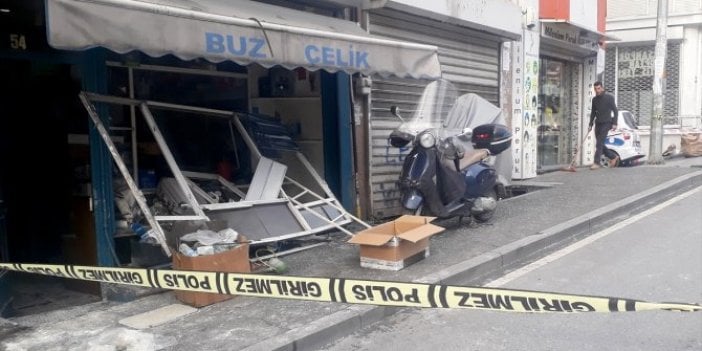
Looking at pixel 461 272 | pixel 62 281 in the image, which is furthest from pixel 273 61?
pixel 62 281

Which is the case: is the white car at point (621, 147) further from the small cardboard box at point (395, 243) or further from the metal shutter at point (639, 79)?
the small cardboard box at point (395, 243)

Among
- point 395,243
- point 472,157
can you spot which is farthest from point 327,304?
point 472,157

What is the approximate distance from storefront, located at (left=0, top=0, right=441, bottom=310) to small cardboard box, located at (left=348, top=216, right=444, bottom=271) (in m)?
1.64

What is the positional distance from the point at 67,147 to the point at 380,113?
178 inches

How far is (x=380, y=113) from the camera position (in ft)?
30.7

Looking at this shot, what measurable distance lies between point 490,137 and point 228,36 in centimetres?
445

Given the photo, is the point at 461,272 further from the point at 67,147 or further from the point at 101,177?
the point at 67,147

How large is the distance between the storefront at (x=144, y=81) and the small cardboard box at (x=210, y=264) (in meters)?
0.87

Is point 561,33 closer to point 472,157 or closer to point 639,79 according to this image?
point 472,157

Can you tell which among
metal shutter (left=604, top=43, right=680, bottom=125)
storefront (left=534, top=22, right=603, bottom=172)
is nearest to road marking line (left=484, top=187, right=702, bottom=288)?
storefront (left=534, top=22, right=603, bottom=172)

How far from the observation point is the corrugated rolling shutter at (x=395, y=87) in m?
9.24

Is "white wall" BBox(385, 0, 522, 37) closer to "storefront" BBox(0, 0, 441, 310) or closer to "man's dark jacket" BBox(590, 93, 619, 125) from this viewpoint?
"storefront" BBox(0, 0, 441, 310)

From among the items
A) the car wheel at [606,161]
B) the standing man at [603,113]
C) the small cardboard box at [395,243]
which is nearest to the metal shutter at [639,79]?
the car wheel at [606,161]

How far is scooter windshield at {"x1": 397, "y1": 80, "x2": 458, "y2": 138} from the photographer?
8148 millimetres
